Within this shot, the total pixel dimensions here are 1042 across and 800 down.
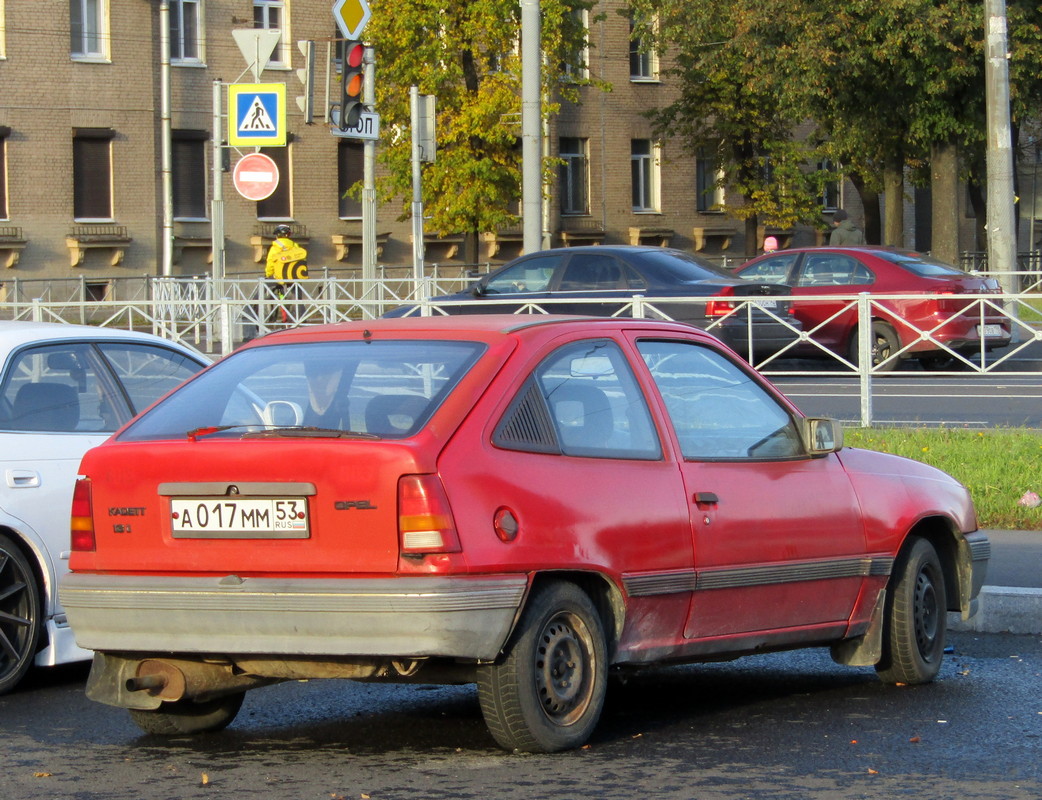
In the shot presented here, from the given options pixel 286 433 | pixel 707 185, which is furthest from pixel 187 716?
pixel 707 185

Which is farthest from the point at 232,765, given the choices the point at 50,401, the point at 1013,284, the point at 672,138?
the point at 672,138

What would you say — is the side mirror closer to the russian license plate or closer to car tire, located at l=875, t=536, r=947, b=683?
car tire, located at l=875, t=536, r=947, b=683

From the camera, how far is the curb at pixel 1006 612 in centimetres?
833

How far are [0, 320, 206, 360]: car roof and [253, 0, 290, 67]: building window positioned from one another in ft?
123

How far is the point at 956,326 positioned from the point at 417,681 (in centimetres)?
1264

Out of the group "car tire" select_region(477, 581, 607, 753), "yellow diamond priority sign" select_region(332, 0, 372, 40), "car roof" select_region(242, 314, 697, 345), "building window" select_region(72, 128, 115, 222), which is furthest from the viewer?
"building window" select_region(72, 128, 115, 222)

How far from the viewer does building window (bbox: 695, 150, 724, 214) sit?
2019 inches

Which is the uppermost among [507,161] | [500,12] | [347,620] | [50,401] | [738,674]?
[500,12]

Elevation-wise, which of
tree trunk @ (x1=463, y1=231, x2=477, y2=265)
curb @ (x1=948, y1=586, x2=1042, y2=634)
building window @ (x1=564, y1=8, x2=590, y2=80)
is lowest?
curb @ (x1=948, y1=586, x2=1042, y2=634)

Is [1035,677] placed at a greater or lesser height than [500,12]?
lesser

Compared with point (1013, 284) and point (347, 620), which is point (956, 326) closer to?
point (1013, 284)

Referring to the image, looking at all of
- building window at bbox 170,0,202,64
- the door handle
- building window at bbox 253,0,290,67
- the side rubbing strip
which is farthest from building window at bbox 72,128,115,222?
the side rubbing strip

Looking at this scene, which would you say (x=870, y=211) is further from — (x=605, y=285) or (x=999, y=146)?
(x=605, y=285)

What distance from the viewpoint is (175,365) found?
26.3 feet
